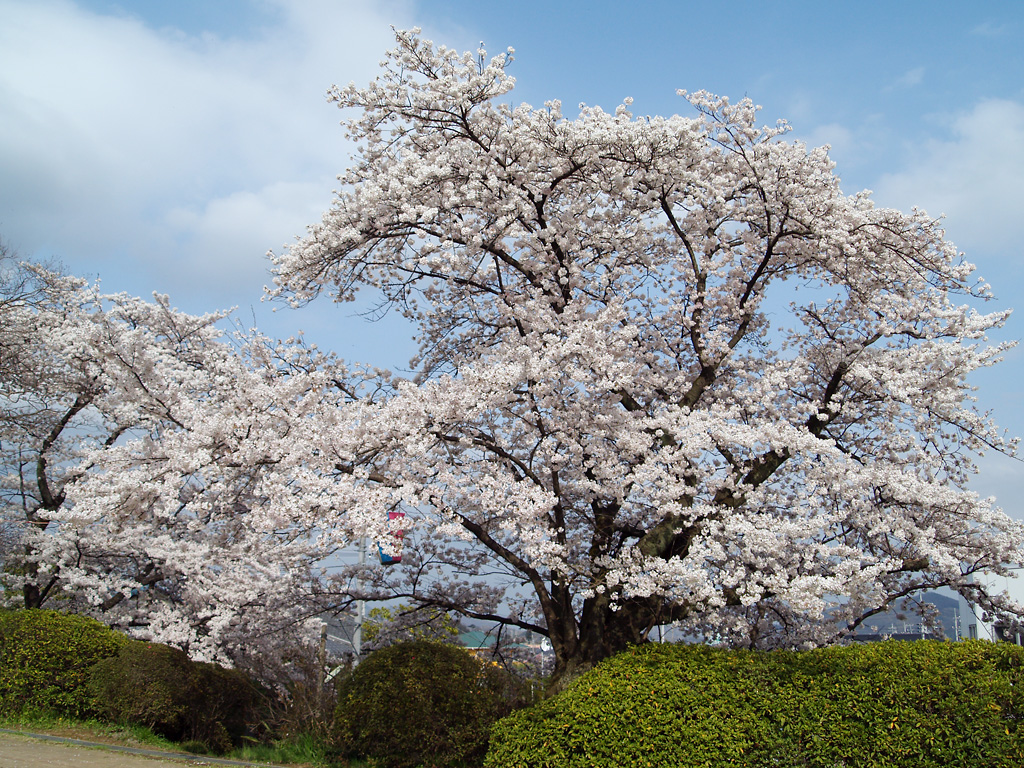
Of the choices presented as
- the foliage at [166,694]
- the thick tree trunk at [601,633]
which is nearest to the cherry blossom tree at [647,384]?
the thick tree trunk at [601,633]

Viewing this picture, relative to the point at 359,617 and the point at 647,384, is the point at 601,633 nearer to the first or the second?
the point at 647,384

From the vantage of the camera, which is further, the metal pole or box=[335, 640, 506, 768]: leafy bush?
the metal pole

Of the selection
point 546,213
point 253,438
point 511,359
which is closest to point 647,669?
point 511,359

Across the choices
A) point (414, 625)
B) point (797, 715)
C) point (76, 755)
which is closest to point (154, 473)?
point (76, 755)

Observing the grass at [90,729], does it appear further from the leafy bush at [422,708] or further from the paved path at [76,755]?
the leafy bush at [422,708]

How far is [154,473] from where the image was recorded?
7.21 meters

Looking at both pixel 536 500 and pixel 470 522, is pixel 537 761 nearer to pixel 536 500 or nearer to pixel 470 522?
pixel 536 500

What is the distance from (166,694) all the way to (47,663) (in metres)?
1.60

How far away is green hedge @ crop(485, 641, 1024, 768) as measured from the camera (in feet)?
Result: 18.4

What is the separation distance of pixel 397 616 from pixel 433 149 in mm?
6149

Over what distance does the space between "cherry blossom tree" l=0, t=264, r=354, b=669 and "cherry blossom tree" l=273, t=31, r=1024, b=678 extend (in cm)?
96

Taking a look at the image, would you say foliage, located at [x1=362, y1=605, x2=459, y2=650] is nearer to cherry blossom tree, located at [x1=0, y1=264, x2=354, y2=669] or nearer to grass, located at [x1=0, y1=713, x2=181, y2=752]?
cherry blossom tree, located at [x1=0, y1=264, x2=354, y2=669]

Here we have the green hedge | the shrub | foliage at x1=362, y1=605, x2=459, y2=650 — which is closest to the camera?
the green hedge

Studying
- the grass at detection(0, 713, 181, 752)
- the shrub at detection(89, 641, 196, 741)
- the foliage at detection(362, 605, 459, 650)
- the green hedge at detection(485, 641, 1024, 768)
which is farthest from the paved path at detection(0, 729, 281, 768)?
the green hedge at detection(485, 641, 1024, 768)
